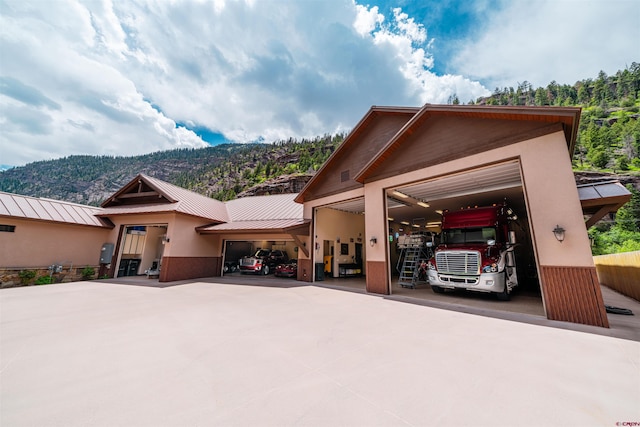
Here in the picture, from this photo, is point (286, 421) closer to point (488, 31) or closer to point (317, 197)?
point (317, 197)

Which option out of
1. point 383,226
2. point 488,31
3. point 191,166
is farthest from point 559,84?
point 191,166

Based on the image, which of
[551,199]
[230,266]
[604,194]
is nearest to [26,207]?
[230,266]

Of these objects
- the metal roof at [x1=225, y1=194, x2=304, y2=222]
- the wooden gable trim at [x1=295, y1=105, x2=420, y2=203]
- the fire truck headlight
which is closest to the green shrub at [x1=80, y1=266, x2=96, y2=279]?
the metal roof at [x1=225, y1=194, x2=304, y2=222]

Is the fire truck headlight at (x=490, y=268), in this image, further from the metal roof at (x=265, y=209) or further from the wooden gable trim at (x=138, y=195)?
the wooden gable trim at (x=138, y=195)

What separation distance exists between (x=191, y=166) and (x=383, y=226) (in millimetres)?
133806

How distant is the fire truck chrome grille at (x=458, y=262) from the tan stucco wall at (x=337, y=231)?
4126mm

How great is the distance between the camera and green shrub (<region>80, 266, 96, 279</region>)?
12.7 metres

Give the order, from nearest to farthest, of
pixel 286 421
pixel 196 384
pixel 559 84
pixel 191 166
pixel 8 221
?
pixel 286 421, pixel 196 384, pixel 8 221, pixel 559 84, pixel 191 166

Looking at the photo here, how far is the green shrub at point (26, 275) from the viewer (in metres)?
10.7

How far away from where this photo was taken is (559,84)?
8788 cm

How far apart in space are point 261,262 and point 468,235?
40.8 feet

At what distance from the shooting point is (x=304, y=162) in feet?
239

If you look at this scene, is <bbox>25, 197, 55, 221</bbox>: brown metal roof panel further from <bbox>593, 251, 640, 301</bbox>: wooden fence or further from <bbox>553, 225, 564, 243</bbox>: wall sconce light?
<bbox>593, 251, 640, 301</bbox>: wooden fence

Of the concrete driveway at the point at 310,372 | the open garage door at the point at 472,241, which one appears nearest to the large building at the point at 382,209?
the open garage door at the point at 472,241
